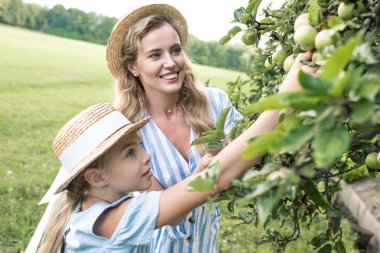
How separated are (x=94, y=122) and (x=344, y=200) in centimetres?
332

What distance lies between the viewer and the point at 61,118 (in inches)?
350

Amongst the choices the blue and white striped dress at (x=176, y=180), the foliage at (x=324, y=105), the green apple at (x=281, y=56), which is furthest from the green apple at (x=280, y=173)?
the blue and white striped dress at (x=176, y=180)

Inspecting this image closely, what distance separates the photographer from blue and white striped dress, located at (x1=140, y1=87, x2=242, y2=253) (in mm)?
2100

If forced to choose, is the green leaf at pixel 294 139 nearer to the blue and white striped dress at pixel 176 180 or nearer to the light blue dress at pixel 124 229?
the light blue dress at pixel 124 229

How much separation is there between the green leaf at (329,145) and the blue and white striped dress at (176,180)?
58.3 inches

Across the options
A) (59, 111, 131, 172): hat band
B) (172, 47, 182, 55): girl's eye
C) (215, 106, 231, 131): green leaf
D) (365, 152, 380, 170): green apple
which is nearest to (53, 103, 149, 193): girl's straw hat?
(59, 111, 131, 172): hat band

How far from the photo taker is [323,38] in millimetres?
816

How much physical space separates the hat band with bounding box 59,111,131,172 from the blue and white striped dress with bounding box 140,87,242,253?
53 centimetres

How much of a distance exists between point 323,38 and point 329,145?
1.03 feet

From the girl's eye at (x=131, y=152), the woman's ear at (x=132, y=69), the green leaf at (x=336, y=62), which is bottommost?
the girl's eye at (x=131, y=152)

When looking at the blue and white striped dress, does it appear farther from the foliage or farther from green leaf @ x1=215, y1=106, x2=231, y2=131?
the foliage

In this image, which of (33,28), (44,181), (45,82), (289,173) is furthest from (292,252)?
(33,28)

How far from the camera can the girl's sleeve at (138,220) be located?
54.2 inches

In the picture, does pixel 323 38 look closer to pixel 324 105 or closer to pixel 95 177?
Answer: pixel 324 105
